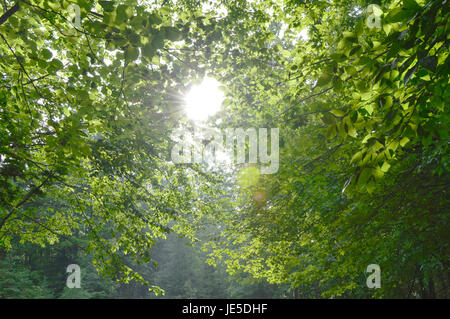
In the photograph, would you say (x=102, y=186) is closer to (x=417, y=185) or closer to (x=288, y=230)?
(x=288, y=230)

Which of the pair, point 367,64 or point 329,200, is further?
point 329,200

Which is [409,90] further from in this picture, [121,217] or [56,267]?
[56,267]

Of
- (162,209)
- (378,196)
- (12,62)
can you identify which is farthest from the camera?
(162,209)

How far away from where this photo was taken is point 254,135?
245 inches

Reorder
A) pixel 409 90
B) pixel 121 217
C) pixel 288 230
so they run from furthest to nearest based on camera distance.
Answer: pixel 288 230 < pixel 121 217 < pixel 409 90

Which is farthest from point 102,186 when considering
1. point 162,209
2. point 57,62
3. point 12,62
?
point 57,62

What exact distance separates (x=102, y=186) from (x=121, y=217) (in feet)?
2.71

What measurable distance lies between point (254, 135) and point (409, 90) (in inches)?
170

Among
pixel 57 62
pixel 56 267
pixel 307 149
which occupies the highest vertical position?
pixel 307 149

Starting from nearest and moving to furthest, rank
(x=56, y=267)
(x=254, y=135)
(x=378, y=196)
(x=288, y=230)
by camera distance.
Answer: (x=378, y=196), (x=254, y=135), (x=288, y=230), (x=56, y=267)

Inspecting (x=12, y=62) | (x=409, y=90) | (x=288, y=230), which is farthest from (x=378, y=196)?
(x=12, y=62)

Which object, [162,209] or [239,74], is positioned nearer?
[239,74]

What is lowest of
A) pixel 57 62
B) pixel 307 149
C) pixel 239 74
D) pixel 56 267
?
pixel 56 267

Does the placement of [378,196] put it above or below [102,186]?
below
